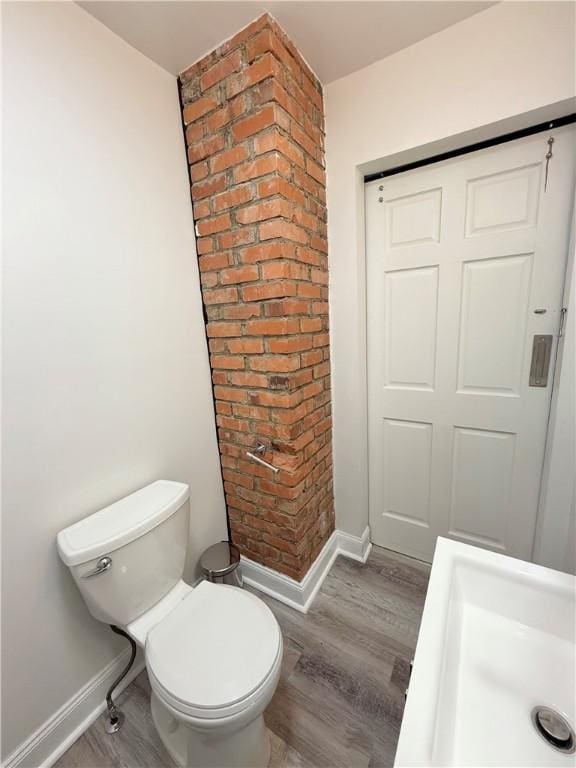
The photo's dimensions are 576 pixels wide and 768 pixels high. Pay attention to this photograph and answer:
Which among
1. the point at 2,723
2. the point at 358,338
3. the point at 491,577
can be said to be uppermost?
the point at 358,338

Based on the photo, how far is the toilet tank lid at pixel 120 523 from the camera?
0.91 metres

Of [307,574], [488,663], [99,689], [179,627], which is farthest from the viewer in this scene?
[307,574]

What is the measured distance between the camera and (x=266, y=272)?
1.18 meters

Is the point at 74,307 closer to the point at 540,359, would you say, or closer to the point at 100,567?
the point at 100,567

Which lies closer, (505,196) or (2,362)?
(2,362)

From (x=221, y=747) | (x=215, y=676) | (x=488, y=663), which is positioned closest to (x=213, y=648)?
(x=215, y=676)

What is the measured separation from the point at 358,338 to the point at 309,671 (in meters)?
1.39

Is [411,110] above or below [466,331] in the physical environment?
above

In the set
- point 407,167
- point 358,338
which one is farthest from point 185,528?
point 407,167

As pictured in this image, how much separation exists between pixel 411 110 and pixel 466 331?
905 millimetres

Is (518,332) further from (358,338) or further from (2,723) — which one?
(2,723)

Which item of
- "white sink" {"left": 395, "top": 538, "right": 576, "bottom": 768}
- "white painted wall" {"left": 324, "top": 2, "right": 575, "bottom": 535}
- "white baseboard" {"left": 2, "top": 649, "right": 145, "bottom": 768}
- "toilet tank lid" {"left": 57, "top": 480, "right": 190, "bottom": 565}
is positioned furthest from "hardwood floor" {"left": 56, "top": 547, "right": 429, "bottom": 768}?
"toilet tank lid" {"left": 57, "top": 480, "right": 190, "bottom": 565}

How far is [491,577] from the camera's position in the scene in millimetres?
814

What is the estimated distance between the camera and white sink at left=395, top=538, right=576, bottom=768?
0.56 metres
